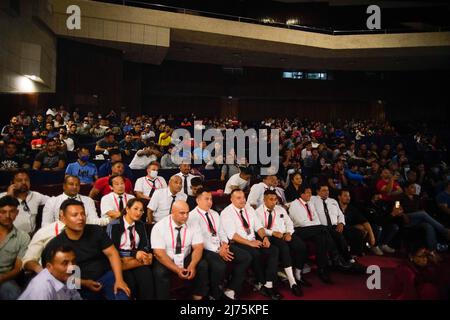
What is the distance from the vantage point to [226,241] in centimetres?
379

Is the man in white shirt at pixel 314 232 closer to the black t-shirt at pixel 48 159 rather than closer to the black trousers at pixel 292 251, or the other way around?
the black trousers at pixel 292 251

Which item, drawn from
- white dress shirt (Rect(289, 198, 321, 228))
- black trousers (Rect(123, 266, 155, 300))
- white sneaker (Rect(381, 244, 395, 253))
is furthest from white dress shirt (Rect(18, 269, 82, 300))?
white sneaker (Rect(381, 244, 395, 253))

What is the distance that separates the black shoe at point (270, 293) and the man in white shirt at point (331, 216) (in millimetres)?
1293

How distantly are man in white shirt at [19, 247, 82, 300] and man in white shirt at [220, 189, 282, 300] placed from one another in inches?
69.6

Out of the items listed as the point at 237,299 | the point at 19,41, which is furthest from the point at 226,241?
the point at 19,41

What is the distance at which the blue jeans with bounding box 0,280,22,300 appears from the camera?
2473 mm

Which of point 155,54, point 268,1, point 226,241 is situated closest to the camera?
point 226,241

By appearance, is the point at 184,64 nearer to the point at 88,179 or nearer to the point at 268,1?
the point at 268,1

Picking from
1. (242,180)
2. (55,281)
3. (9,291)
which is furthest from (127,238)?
(242,180)

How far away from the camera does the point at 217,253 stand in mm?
3576

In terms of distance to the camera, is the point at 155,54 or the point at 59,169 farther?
the point at 155,54

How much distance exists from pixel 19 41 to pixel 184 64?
9174mm

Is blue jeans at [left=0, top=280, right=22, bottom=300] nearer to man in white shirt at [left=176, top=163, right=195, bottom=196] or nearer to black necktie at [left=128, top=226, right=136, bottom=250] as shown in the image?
black necktie at [left=128, top=226, right=136, bottom=250]

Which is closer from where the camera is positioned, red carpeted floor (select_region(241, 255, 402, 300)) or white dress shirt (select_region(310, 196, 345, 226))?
red carpeted floor (select_region(241, 255, 402, 300))
